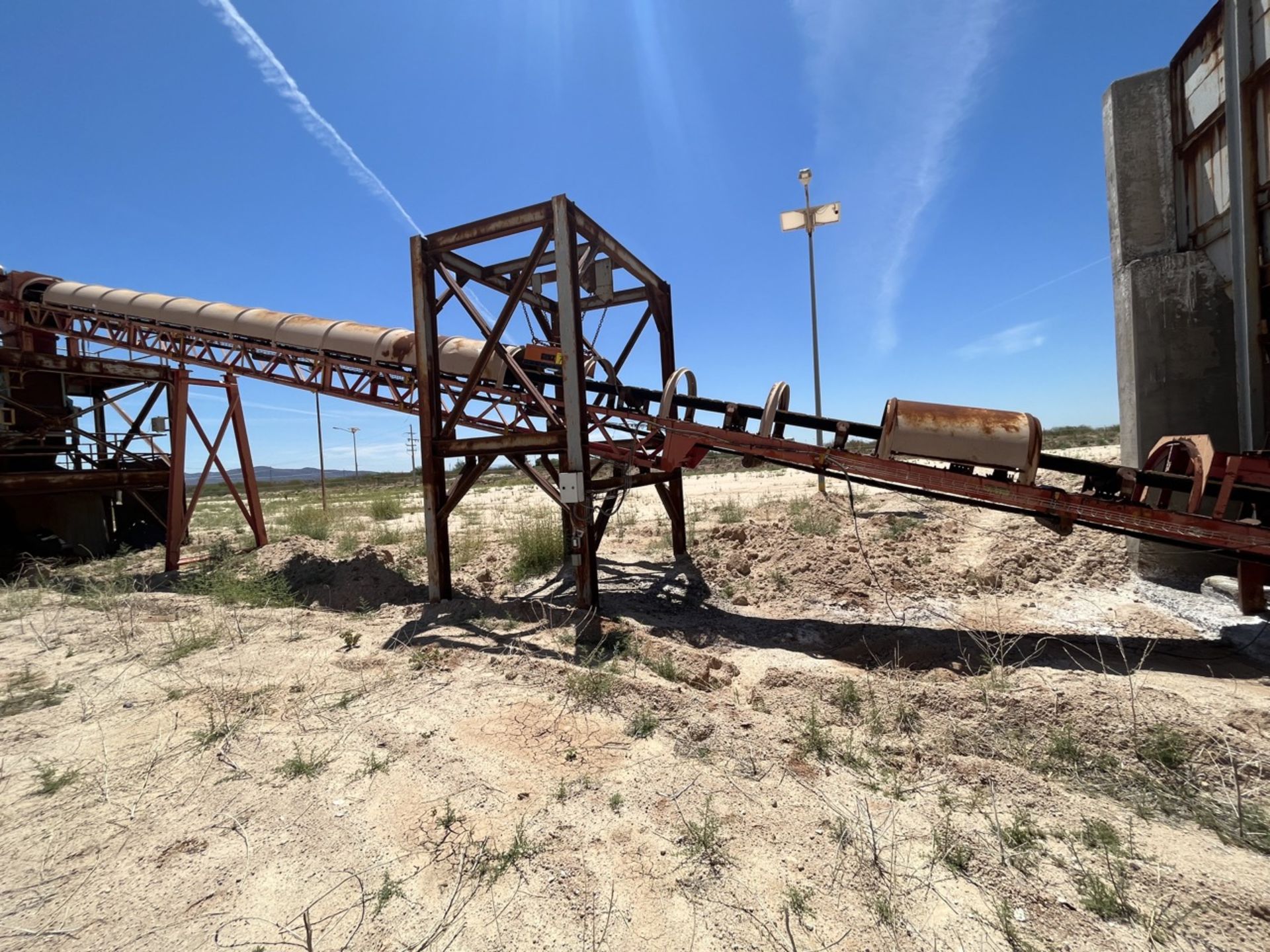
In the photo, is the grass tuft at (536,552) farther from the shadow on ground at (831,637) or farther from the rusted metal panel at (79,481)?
the rusted metal panel at (79,481)

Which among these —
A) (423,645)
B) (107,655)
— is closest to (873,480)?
(423,645)

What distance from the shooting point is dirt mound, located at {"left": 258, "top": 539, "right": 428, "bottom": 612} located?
7.69m

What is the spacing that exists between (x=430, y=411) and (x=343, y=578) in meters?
3.74

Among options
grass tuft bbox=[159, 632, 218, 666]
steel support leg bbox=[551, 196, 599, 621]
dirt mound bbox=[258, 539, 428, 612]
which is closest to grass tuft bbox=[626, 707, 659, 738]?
steel support leg bbox=[551, 196, 599, 621]

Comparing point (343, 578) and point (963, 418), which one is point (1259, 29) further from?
point (343, 578)

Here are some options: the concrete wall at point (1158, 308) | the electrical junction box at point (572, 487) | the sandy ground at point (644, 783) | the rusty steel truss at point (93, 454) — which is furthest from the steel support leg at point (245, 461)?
the concrete wall at point (1158, 308)

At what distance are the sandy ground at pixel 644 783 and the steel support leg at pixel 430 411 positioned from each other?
3.43 feet

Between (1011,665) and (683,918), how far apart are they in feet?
13.1

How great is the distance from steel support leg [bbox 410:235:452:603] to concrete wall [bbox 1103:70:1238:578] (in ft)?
29.7

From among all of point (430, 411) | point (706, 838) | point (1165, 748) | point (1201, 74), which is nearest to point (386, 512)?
point (430, 411)

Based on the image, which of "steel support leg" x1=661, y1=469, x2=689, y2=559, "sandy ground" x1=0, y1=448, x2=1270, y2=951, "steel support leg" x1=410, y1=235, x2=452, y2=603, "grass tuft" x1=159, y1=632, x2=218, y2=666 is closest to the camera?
"sandy ground" x1=0, y1=448, x2=1270, y2=951

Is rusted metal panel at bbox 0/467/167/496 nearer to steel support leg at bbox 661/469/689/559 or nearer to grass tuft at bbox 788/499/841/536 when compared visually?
steel support leg at bbox 661/469/689/559

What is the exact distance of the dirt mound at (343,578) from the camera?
7688 mm

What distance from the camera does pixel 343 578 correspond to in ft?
28.5
